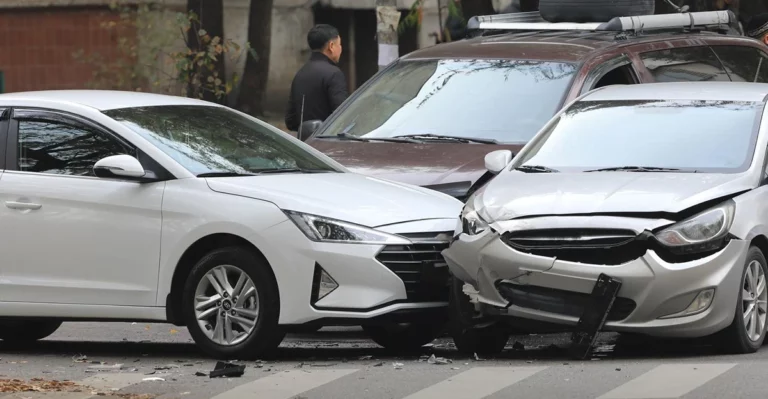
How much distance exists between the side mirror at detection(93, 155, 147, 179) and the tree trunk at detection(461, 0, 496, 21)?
8994 mm

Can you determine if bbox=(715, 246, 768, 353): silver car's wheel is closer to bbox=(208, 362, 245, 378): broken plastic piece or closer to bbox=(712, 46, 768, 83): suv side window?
bbox=(208, 362, 245, 378): broken plastic piece

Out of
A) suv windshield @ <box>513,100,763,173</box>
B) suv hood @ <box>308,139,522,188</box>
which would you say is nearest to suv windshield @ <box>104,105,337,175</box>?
suv hood @ <box>308,139,522,188</box>

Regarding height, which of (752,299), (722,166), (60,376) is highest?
(722,166)

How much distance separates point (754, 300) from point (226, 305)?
2856mm

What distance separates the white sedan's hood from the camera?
9.46 metres

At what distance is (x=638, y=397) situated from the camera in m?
7.89

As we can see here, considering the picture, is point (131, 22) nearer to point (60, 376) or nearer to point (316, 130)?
point (316, 130)

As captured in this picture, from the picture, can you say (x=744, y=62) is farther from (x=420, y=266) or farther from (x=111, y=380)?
(x=111, y=380)

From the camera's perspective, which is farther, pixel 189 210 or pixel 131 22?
pixel 131 22

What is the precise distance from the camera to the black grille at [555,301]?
888cm

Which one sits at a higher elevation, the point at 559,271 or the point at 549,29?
the point at 549,29

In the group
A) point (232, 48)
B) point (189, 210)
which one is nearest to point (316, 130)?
point (189, 210)

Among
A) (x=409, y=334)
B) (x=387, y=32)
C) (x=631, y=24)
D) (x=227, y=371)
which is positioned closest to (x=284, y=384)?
(x=227, y=371)

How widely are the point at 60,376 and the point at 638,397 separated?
3.22 m
